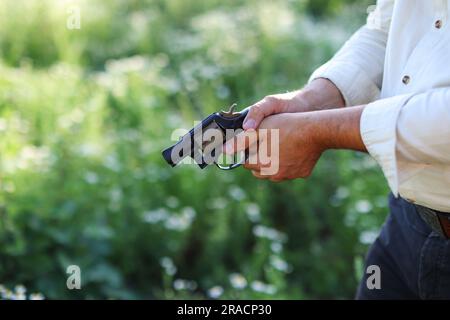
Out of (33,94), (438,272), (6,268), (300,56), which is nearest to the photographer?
(438,272)

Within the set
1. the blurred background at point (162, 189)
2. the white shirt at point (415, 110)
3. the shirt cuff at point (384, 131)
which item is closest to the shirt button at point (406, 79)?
the white shirt at point (415, 110)

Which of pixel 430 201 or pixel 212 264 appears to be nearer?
pixel 430 201

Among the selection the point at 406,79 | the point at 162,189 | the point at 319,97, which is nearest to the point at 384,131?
the point at 406,79

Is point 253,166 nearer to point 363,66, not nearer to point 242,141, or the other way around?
point 242,141

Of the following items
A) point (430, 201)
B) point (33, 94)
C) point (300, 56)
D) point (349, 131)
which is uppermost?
point (300, 56)

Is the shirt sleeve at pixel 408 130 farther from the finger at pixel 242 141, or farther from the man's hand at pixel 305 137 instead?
the finger at pixel 242 141

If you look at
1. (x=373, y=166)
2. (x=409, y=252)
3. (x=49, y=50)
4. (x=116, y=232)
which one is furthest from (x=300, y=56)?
(x=409, y=252)
